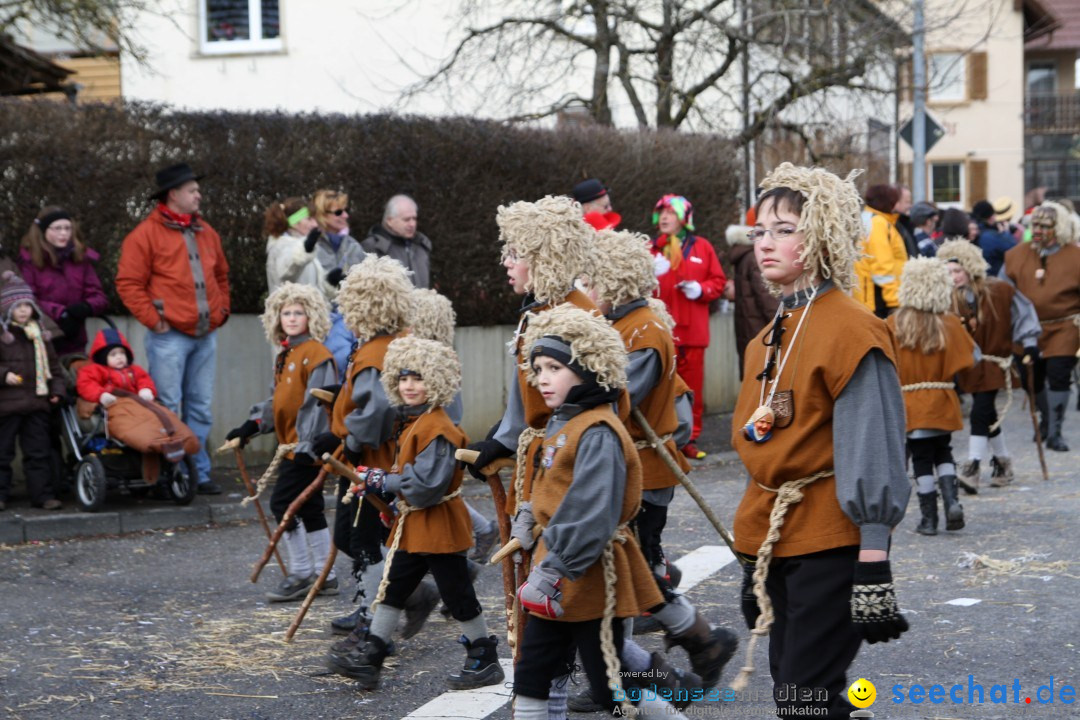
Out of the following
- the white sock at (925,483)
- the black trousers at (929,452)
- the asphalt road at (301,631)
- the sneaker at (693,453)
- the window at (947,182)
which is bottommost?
the asphalt road at (301,631)

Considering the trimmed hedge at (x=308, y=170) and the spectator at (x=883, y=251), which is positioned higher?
the trimmed hedge at (x=308, y=170)

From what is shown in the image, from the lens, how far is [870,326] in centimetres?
405

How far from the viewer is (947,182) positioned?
4647 cm

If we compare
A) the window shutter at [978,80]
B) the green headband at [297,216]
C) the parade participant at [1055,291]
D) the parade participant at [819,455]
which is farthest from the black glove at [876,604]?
the window shutter at [978,80]

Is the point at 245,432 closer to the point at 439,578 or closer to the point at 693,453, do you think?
the point at 439,578

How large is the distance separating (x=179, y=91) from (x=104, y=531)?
1640 centimetres

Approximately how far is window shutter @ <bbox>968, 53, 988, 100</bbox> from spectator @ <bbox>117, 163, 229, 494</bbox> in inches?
1495

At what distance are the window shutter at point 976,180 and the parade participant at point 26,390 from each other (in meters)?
39.8

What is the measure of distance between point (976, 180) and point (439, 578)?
42.8 metres

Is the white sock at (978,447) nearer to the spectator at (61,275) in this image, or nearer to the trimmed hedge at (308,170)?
the trimmed hedge at (308,170)

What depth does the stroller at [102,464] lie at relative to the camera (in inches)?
394

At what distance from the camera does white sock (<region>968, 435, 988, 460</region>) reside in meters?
11.0

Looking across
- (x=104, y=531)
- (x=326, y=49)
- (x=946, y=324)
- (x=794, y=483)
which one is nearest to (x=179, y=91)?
(x=326, y=49)

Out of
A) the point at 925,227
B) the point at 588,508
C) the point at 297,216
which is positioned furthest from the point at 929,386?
the point at 925,227
